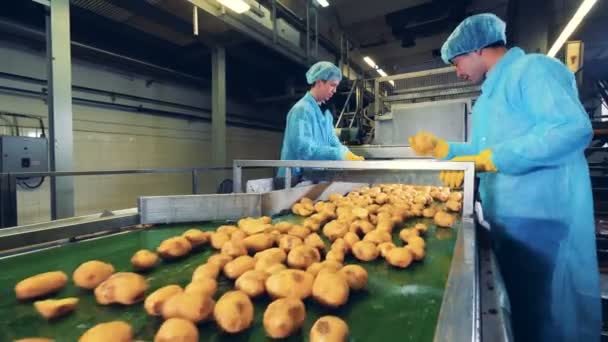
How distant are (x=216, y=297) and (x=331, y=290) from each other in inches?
11.4

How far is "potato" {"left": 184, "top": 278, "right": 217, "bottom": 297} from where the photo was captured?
26.0 inches

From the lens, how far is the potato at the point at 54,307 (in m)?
0.63

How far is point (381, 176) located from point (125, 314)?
5.62ft

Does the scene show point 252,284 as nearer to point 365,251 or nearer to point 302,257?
point 302,257

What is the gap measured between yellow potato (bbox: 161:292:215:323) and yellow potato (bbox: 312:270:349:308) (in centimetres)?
24

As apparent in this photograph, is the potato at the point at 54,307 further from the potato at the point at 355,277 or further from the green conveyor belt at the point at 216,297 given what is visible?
the potato at the point at 355,277

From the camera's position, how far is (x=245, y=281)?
0.73 m

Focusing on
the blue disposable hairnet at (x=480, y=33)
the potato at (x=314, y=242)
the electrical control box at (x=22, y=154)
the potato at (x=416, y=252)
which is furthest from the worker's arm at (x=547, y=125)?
the electrical control box at (x=22, y=154)

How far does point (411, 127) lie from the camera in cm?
375

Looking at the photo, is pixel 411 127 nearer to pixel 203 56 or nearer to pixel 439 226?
pixel 439 226

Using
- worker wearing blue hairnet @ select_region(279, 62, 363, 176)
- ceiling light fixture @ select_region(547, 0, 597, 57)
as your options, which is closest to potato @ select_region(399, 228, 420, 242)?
worker wearing blue hairnet @ select_region(279, 62, 363, 176)

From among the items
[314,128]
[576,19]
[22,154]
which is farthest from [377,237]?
[22,154]

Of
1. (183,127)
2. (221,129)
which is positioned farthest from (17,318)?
(183,127)

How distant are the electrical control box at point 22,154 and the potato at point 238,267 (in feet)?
13.1
